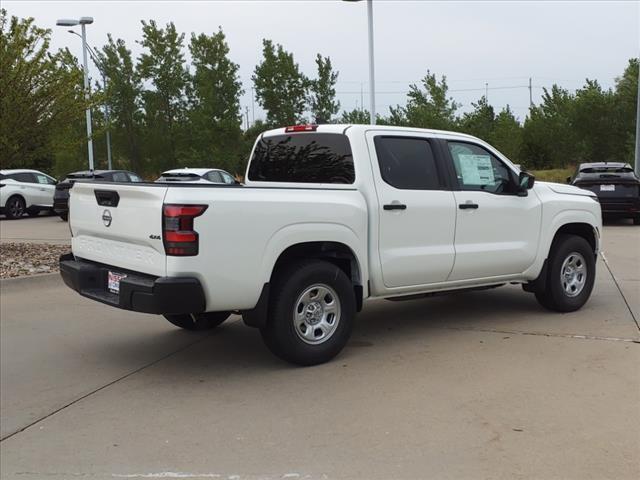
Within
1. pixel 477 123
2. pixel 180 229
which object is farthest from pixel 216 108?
pixel 180 229

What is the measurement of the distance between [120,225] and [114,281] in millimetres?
440

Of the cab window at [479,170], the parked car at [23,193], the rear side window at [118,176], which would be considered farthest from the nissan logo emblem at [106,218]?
the parked car at [23,193]

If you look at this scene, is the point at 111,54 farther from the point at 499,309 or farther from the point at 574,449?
the point at 574,449

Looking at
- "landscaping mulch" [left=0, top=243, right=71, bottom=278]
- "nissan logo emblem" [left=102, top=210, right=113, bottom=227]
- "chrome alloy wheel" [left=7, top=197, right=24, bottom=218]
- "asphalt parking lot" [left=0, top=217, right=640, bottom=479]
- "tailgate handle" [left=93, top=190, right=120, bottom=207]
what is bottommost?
"asphalt parking lot" [left=0, top=217, right=640, bottom=479]

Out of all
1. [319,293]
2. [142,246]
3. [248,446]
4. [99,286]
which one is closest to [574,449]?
[248,446]

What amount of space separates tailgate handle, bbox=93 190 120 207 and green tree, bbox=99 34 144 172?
2634 cm

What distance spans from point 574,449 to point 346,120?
98.5ft

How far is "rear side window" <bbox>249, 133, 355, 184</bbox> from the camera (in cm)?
562

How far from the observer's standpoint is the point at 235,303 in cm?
467

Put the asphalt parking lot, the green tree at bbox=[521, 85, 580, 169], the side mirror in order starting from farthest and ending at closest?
the green tree at bbox=[521, 85, 580, 169], the side mirror, the asphalt parking lot

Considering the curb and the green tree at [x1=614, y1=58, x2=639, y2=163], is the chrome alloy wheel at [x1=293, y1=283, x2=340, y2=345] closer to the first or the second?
the curb

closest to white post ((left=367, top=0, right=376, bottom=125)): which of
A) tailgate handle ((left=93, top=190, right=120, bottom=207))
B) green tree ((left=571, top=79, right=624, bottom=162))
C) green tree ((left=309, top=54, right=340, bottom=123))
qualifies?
green tree ((left=309, top=54, right=340, bottom=123))

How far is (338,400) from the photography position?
446 centimetres

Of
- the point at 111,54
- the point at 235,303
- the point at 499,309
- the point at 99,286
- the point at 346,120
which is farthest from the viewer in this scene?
the point at 346,120
